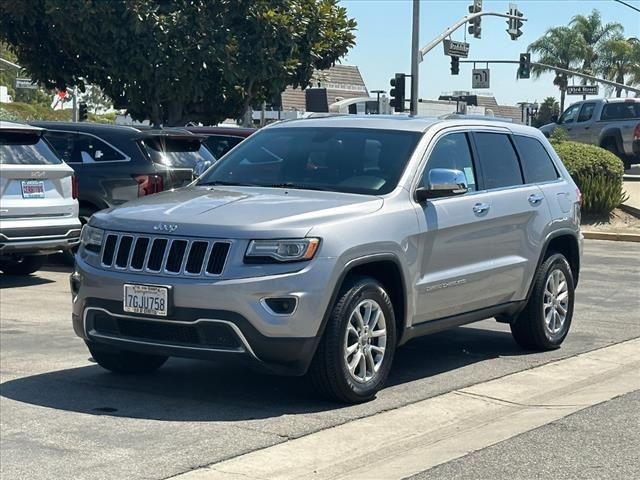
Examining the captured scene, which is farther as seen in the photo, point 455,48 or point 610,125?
point 455,48

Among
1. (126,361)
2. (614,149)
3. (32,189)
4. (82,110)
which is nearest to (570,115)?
(614,149)

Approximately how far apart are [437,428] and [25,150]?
734 centimetres

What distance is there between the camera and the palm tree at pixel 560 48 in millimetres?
71750

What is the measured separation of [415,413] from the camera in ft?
22.9

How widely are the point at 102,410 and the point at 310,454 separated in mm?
1587

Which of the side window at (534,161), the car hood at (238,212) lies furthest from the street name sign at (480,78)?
the car hood at (238,212)

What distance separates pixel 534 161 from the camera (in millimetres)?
9336

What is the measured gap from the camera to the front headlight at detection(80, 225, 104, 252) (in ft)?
23.8

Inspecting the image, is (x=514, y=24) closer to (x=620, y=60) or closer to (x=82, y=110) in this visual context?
(x=82, y=110)

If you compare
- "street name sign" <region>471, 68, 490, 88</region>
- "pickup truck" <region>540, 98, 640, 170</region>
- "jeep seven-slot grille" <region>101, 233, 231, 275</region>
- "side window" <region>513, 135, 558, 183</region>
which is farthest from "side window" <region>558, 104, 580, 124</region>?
"jeep seven-slot grille" <region>101, 233, 231, 275</region>

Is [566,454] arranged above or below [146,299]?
below

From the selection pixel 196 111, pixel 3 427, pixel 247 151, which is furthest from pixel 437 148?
pixel 196 111

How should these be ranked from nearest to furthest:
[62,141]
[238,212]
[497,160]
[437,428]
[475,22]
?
[437,428], [238,212], [497,160], [62,141], [475,22]

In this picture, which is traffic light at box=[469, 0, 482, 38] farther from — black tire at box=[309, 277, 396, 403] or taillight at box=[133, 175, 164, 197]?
black tire at box=[309, 277, 396, 403]
